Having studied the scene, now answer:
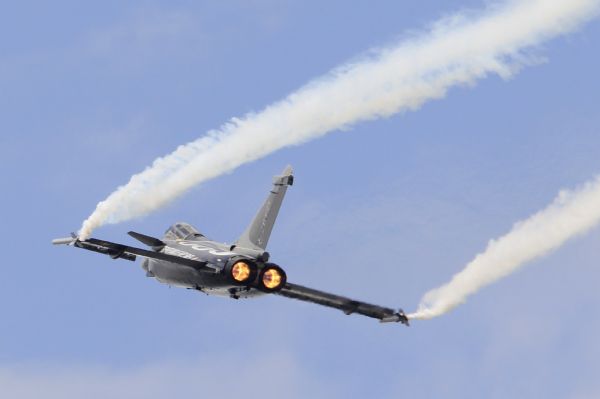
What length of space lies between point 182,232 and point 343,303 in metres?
8.28

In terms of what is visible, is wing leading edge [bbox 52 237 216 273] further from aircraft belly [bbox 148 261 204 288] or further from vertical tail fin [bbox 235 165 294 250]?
vertical tail fin [bbox 235 165 294 250]

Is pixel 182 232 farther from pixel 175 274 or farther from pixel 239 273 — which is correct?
pixel 239 273

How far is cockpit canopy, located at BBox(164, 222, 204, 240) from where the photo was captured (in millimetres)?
74500

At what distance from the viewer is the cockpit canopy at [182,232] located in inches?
2933

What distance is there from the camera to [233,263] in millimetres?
67812

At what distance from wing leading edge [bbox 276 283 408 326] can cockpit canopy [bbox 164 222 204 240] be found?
5.80 meters

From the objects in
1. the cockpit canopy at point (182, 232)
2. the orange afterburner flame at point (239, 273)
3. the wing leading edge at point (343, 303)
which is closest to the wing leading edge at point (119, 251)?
the orange afterburner flame at point (239, 273)

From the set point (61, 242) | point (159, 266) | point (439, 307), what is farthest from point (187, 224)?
point (439, 307)

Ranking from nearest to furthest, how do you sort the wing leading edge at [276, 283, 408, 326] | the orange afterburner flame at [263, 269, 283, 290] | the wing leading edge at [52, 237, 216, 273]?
the orange afterburner flame at [263, 269, 283, 290] → the wing leading edge at [52, 237, 216, 273] → the wing leading edge at [276, 283, 408, 326]

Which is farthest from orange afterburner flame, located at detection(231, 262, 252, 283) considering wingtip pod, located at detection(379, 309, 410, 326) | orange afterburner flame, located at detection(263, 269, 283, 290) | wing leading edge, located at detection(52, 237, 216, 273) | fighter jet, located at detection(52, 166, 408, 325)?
wingtip pod, located at detection(379, 309, 410, 326)

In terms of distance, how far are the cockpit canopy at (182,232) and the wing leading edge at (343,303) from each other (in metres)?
5.80

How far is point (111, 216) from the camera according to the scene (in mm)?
70562

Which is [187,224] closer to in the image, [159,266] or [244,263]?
[159,266]

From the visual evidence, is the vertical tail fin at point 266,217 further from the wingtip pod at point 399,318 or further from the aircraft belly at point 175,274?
the wingtip pod at point 399,318
